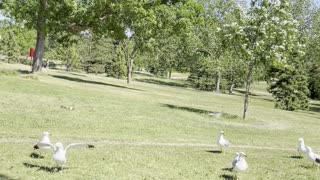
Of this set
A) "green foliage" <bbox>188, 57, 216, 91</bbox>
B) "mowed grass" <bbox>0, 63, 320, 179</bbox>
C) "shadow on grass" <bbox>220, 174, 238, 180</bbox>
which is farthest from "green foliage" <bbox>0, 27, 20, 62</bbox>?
"shadow on grass" <bbox>220, 174, 238, 180</bbox>

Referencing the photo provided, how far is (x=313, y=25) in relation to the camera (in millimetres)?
85438

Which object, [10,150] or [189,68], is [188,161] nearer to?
[10,150]

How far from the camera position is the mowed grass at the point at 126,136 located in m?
14.2

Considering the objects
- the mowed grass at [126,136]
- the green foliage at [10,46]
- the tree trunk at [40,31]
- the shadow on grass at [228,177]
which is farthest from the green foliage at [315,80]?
the shadow on grass at [228,177]

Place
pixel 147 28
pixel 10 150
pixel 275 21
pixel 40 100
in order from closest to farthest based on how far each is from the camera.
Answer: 1. pixel 10 150
2. pixel 40 100
3. pixel 275 21
4. pixel 147 28

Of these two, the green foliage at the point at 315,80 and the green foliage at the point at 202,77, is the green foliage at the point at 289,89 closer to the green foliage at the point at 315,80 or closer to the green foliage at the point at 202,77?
the green foliage at the point at 315,80

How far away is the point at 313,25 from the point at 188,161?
75.5m

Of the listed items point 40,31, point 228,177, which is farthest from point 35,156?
point 40,31

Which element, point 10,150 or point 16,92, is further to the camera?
point 16,92

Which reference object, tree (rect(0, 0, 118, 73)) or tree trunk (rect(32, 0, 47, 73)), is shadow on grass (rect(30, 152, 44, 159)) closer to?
tree (rect(0, 0, 118, 73))

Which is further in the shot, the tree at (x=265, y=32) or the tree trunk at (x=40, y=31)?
the tree trunk at (x=40, y=31)

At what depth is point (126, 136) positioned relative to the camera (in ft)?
69.3

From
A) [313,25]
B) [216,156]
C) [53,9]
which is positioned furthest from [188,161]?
[313,25]

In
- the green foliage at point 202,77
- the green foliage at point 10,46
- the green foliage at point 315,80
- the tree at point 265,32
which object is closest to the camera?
the tree at point 265,32
